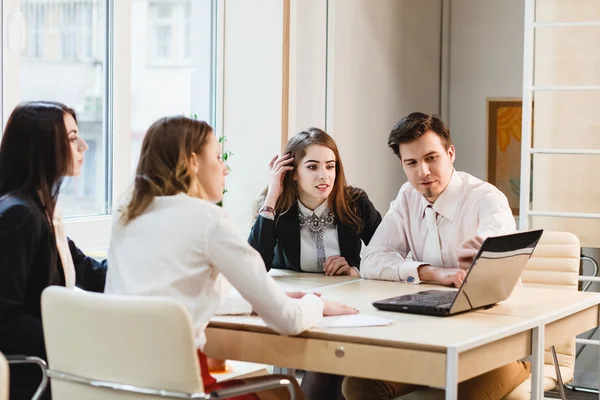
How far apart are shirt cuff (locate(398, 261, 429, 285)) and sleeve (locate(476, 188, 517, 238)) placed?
25 centimetres

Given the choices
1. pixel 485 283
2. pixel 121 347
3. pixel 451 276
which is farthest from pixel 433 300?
pixel 121 347

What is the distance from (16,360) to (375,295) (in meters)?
1.12

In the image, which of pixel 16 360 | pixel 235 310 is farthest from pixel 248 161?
pixel 16 360

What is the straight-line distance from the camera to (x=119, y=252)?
2219mm

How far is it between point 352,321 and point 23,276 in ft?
2.72

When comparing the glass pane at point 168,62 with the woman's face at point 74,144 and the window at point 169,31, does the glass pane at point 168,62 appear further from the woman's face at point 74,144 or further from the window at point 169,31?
the woman's face at point 74,144

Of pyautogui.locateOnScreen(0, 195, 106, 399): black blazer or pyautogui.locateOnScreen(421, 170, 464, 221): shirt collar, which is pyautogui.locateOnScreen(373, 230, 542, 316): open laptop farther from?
pyautogui.locateOnScreen(0, 195, 106, 399): black blazer

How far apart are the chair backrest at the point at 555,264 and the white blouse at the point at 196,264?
1.61 meters

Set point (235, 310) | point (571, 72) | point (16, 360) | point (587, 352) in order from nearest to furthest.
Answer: point (16, 360)
point (235, 310)
point (571, 72)
point (587, 352)

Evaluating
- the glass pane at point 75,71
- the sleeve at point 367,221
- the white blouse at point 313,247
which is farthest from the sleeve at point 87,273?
the sleeve at point 367,221

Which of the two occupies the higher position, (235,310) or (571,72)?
(571,72)

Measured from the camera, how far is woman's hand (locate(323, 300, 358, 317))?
2.38 m

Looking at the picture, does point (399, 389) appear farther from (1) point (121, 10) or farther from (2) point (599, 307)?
(1) point (121, 10)

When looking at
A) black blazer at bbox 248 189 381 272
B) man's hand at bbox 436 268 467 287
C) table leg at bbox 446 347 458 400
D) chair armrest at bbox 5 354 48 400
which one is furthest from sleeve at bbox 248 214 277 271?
table leg at bbox 446 347 458 400
